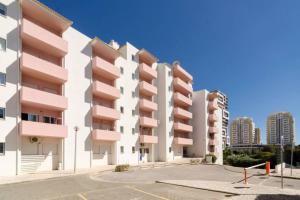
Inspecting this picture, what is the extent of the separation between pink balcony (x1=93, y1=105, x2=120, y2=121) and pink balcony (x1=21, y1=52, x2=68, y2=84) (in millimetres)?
6044

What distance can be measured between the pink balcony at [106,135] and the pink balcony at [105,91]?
16.1 ft

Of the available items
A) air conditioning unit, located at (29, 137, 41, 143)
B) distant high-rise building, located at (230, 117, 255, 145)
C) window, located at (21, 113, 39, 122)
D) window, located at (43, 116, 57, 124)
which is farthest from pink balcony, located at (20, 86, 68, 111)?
distant high-rise building, located at (230, 117, 255, 145)

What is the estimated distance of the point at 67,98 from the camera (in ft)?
93.4

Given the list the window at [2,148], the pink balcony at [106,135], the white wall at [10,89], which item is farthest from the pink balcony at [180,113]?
the window at [2,148]

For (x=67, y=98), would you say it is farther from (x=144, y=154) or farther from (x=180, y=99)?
(x=180, y=99)

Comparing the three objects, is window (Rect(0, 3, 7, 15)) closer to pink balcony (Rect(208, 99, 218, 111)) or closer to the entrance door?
the entrance door

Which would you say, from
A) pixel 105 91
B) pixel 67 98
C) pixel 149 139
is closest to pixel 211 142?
pixel 149 139

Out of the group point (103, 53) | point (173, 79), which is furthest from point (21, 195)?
point (173, 79)

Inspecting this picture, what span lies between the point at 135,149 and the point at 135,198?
28.2 metres

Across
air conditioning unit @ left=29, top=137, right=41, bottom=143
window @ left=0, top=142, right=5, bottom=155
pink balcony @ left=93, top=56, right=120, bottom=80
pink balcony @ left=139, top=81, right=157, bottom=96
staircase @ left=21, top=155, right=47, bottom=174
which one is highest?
pink balcony @ left=93, top=56, right=120, bottom=80

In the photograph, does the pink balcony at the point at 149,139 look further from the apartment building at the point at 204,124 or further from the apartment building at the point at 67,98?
the apartment building at the point at 204,124

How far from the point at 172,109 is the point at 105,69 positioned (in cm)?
2144

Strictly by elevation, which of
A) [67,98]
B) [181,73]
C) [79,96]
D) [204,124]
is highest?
[181,73]

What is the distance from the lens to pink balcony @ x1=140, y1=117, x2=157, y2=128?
42.2 meters
